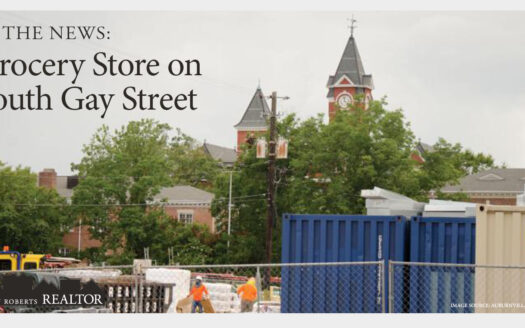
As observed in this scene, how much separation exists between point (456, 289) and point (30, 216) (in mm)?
48050

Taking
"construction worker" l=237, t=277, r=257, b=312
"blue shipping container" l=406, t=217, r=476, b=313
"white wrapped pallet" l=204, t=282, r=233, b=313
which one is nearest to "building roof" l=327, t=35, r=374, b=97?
"white wrapped pallet" l=204, t=282, r=233, b=313

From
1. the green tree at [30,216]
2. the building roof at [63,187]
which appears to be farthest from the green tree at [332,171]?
the building roof at [63,187]

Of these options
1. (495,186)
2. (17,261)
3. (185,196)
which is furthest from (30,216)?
(495,186)

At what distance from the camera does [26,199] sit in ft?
204

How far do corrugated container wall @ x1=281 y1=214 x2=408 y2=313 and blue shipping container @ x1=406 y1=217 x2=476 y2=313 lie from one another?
0.37 meters

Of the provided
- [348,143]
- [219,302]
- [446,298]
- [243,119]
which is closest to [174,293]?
[219,302]

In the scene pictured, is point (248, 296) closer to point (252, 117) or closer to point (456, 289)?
point (456, 289)

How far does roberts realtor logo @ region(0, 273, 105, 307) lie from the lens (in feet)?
50.1

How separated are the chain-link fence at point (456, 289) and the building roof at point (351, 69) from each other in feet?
335

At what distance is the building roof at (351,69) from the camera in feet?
391

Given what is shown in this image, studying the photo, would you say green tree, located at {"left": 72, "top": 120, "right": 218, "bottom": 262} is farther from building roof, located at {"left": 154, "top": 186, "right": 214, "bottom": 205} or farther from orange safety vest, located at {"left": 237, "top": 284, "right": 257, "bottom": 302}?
orange safety vest, located at {"left": 237, "top": 284, "right": 257, "bottom": 302}

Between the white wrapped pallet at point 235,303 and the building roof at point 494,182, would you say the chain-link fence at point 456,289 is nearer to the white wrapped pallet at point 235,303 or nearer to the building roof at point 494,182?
the white wrapped pallet at point 235,303

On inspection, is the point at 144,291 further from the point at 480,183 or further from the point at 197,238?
the point at 480,183

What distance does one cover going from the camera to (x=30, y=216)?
6141cm
